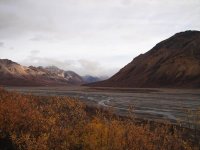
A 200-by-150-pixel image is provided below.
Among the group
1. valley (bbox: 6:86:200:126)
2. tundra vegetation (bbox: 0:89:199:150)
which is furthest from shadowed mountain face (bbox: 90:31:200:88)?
tundra vegetation (bbox: 0:89:199:150)

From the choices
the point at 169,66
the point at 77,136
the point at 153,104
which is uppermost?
the point at 169,66

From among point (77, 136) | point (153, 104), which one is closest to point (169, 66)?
point (153, 104)

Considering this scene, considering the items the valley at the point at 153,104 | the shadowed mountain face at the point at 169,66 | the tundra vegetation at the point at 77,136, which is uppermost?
the shadowed mountain face at the point at 169,66

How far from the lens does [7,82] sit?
19212 cm

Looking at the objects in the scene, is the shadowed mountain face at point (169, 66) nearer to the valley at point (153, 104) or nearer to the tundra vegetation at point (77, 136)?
the valley at point (153, 104)

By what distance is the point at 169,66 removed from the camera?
11800cm

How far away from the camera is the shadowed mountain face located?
10759 centimetres

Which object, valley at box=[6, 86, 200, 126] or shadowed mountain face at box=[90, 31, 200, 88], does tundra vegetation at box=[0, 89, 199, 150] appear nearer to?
valley at box=[6, 86, 200, 126]

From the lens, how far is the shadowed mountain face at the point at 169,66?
10759 centimetres

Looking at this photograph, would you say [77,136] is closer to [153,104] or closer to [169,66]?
[153,104]

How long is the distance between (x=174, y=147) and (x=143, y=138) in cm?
116

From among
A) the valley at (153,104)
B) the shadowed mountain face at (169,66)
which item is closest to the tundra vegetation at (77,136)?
the valley at (153,104)

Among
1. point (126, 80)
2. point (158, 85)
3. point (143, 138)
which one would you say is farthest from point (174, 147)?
point (126, 80)

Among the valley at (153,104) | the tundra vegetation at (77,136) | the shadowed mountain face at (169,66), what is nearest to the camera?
the tundra vegetation at (77,136)
